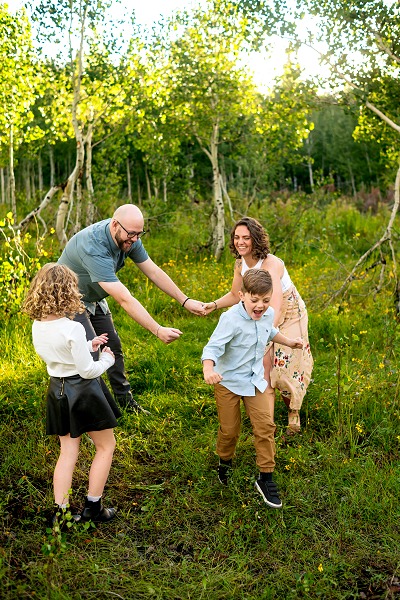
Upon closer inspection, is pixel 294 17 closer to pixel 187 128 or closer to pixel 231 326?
pixel 187 128

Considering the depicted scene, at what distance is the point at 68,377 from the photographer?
357 centimetres

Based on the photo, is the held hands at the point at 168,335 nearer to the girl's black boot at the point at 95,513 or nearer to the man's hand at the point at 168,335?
the man's hand at the point at 168,335

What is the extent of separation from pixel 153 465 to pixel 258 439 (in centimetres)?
103

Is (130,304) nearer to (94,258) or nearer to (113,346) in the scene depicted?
(94,258)

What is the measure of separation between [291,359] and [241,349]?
3.73 ft

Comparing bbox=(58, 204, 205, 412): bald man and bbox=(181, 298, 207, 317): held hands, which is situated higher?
bbox=(58, 204, 205, 412): bald man

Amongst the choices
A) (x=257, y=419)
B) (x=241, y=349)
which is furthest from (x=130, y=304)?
(x=257, y=419)

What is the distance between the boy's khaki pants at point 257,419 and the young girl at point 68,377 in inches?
30.5

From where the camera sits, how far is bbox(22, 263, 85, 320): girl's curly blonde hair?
11.1 feet

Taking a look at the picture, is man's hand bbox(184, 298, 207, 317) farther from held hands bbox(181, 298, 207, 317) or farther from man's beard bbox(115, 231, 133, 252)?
man's beard bbox(115, 231, 133, 252)

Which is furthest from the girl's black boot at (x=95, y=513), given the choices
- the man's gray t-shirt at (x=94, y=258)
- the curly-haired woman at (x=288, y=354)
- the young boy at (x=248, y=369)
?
the curly-haired woman at (x=288, y=354)

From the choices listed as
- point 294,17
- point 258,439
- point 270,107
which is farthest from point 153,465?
point 270,107

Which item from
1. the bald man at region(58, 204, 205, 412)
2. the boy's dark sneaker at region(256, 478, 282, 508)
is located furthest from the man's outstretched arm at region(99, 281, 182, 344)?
the boy's dark sneaker at region(256, 478, 282, 508)

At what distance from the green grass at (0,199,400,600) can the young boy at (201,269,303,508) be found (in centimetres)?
29
